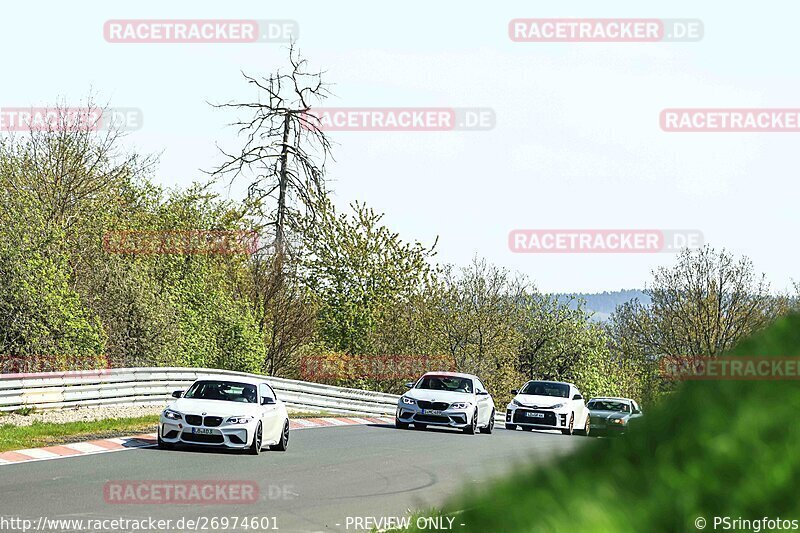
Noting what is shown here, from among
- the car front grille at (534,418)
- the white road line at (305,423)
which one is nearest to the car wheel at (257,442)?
the white road line at (305,423)

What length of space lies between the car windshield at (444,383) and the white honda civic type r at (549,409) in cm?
259

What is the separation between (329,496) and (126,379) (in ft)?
47.3

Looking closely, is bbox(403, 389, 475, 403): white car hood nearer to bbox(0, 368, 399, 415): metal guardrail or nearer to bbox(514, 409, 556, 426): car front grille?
bbox(514, 409, 556, 426): car front grille

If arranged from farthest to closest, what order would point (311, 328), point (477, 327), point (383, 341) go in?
1. point (477, 327)
2. point (383, 341)
3. point (311, 328)

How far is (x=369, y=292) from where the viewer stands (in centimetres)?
5947

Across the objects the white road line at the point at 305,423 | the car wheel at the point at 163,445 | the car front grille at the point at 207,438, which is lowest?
the white road line at the point at 305,423

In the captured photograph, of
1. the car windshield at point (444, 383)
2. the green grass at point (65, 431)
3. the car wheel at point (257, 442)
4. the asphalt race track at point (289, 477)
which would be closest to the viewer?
the asphalt race track at point (289, 477)

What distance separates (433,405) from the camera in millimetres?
27953

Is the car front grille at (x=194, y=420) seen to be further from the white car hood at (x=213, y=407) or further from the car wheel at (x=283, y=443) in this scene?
the car wheel at (x=283, y=443)

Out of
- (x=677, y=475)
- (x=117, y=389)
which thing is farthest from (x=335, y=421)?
(x=677, y=475)

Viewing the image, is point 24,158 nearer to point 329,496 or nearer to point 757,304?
point 329,496

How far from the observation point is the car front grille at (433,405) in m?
27.8

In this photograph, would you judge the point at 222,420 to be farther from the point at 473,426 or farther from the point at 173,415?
the point at 473,426

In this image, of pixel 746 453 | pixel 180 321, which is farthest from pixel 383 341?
pixel 746 453
